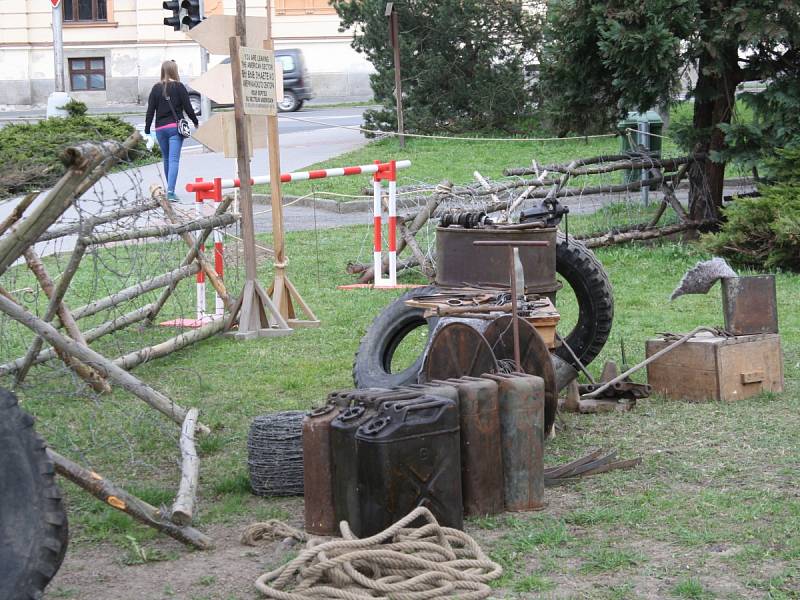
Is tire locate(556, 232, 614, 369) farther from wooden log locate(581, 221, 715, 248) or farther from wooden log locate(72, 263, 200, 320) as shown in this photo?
wooden log locate(581, 221, 715, 248)

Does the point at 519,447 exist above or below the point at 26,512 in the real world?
below

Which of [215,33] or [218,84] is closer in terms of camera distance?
[215,33]

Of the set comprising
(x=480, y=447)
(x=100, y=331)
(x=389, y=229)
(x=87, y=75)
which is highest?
(x=87, y=75)

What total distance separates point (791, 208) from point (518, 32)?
14.0 metres

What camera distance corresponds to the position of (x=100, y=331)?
8227 millimetres

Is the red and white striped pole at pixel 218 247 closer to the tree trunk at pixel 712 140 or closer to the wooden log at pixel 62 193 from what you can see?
the wooden log at pixel 62 193

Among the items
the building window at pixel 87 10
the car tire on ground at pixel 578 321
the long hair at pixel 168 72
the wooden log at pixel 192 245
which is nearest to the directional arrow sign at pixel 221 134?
the wooden log at pixel 192 245

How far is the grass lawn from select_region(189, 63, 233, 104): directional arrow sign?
1937mm

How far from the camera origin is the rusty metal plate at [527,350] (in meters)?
5.61

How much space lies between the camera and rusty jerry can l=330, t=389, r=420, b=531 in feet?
14.9

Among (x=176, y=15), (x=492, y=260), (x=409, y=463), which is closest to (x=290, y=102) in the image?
(x=176, y=15)

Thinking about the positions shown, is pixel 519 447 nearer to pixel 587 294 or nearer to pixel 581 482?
pixel 581 482

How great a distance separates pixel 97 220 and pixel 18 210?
1593 millimetres

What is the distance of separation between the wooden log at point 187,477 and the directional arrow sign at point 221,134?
3893 mm
